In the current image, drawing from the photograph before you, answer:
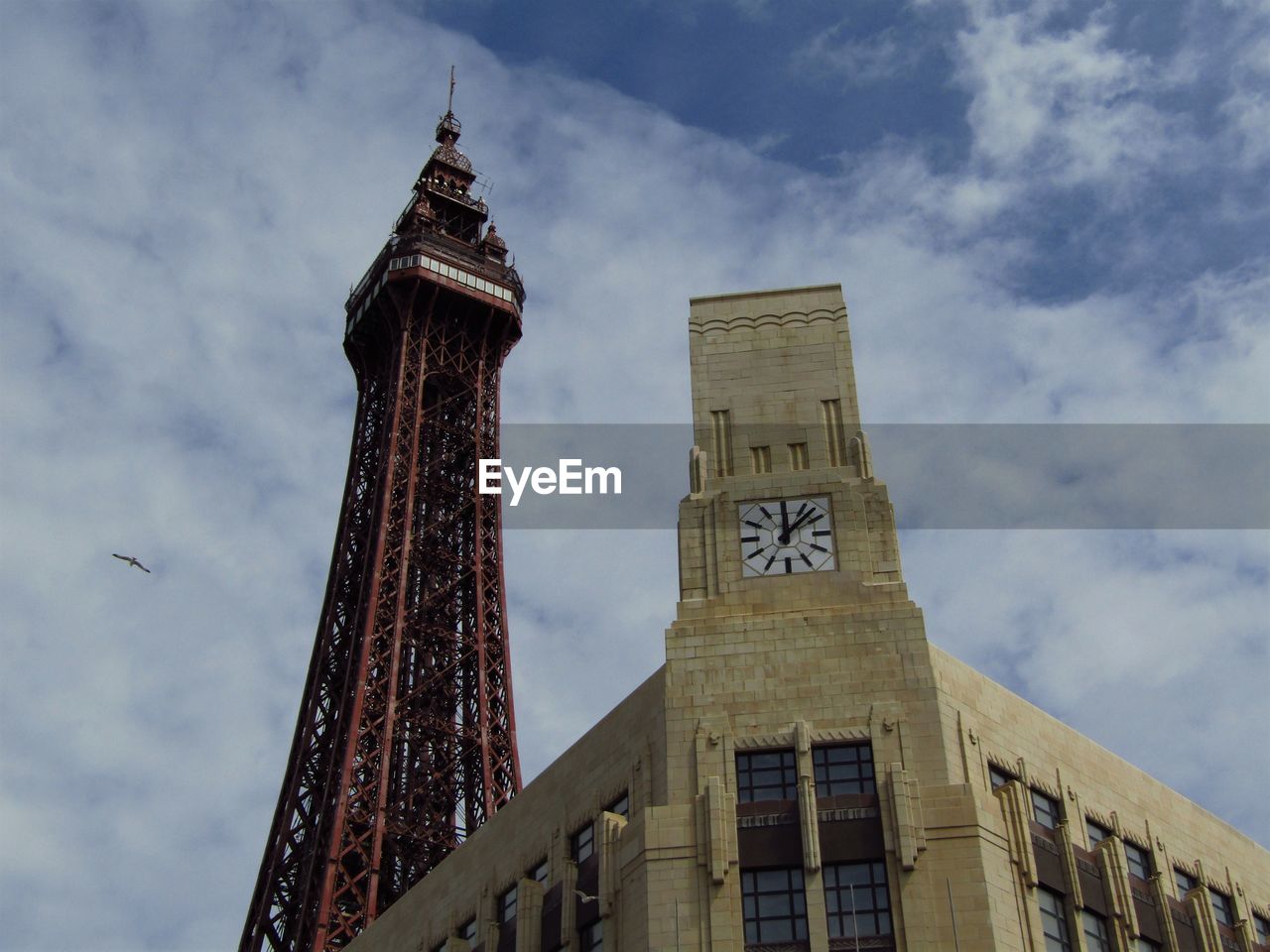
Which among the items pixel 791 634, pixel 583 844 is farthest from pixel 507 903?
pixel 791 634

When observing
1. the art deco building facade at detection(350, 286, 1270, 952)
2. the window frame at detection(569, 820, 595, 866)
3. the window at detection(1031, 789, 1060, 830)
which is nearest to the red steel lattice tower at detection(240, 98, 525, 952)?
the art deco building facade at detection(350, 286, 1270, 952)

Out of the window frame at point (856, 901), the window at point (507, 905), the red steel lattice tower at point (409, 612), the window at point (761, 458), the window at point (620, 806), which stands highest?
the red steel lattice tower at point (409, 612)

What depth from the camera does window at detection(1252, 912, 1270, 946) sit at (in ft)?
167

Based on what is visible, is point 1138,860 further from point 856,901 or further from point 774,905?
point 774,905

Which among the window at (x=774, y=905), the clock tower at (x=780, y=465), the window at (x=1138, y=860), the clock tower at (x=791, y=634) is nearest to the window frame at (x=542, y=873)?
the clock tower at (x=791, y=634)

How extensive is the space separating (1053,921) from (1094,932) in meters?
2.00

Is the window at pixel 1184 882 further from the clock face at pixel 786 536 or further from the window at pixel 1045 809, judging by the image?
the clock face at pixel 786 536

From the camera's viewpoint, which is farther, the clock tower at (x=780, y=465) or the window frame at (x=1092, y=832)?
the clock tower at (x=780, y=465)

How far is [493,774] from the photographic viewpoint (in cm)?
8919

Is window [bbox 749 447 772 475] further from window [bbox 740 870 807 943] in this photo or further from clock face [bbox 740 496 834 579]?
window [bbox 740 870 807 943]

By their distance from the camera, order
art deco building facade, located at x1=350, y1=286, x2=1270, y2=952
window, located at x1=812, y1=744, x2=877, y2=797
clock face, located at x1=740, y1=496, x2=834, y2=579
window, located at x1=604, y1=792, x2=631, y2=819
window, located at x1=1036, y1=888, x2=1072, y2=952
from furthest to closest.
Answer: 1. clock face, located at x1=740, y1=496, x2=834, y2=579
2. window, located at x1=604, y1=792, x2=631, y2=819
3. window, located at x1=812, y1=744, x2=877, y2=797
4. window, located at x1=1036, y1=888, x2=1072, y2=952
5. art deco building facade, located at x1=350, y1=286, x2=1270, y2=952

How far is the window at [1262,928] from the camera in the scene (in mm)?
50906

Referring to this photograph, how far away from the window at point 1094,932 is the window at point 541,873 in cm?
1442

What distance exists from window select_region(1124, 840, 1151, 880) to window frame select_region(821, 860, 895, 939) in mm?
11180
